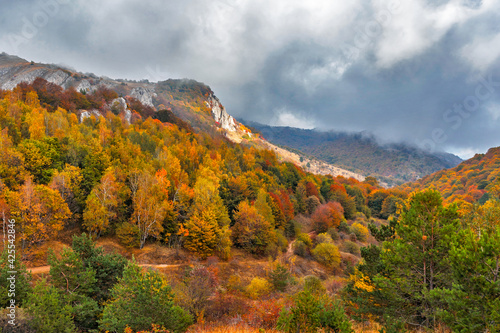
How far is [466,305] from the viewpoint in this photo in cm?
743

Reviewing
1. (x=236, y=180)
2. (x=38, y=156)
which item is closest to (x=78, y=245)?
(x=38, y=156)

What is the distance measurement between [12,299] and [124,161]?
103 ft

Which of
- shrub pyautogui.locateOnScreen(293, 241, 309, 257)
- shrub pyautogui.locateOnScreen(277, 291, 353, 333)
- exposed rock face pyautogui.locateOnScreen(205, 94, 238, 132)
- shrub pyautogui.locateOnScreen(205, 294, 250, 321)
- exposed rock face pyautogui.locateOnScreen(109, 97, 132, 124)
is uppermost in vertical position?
exposed rock face pyautogui.locateOnScreen(205, 94, 238, 132)

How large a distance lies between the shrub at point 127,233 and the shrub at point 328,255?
106 feet

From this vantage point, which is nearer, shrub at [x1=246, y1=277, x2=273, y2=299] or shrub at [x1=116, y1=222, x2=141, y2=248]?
shrub at [x1=246, y1=277, x2=273, y2=299]

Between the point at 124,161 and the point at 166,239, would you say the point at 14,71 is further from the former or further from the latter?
the point at 166,239

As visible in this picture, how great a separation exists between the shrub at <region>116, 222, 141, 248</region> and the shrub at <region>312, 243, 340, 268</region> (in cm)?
3234

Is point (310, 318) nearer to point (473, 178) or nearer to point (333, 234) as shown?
point (333, 234)

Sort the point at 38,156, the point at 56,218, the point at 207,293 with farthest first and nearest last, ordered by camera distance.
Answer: the point at 38,156
the point at 56,218
the point at 207,293

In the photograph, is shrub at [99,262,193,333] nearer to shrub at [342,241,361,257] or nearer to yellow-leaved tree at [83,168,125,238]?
yellow-leaved tree at [83,168,125,238]

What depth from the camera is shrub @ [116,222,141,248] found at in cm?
3316

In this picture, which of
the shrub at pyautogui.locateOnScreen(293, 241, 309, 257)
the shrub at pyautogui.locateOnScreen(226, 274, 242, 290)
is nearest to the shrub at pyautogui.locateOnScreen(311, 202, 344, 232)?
the shrub at pyautogui.locateOnScreen(293, 241, 309, 257)

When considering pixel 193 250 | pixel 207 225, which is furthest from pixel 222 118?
pixel 193 250

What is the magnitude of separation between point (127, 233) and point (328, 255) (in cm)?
3523
